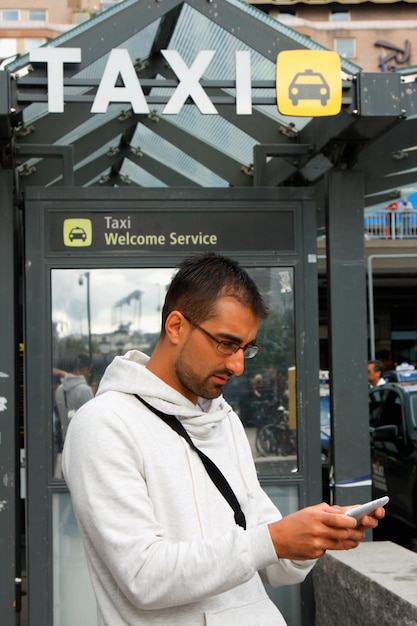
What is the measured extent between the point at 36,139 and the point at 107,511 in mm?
4156

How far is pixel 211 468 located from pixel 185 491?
0.34 feet

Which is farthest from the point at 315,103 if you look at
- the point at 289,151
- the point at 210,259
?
the point at 210,259

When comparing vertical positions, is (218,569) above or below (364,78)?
below

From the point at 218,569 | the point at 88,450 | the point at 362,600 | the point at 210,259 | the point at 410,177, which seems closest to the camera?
the point at 218,569

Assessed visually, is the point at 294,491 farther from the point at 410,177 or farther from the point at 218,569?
the point at 218,569

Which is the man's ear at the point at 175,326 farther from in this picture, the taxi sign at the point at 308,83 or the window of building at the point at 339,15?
the window of building at the point at 339,15

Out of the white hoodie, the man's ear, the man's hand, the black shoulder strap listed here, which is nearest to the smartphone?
the man's hand

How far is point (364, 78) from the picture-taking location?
189 inches

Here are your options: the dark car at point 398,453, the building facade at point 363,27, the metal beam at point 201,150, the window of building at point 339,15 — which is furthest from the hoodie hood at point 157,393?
the window of building at point 339,15

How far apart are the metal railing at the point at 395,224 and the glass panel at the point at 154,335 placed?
2600 centimetres

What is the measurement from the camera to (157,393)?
2.11 m

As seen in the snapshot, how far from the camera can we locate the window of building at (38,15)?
167 ft

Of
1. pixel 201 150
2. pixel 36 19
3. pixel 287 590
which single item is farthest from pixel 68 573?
pixel 36 19

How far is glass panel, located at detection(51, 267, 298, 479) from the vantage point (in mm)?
5562
